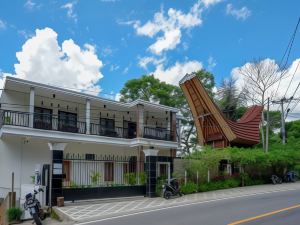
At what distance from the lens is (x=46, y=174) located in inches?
589

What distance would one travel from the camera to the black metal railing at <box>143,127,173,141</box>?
84.4 feet

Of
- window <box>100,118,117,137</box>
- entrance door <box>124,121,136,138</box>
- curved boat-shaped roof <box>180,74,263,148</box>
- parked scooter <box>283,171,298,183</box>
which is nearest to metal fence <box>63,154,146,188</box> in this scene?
window <box>100,118,117,137</box>

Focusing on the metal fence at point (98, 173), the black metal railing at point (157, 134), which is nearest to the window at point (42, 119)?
the metal fence at point (98, 173)

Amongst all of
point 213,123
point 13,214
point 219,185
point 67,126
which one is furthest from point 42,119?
point 213,123

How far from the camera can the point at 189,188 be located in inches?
760

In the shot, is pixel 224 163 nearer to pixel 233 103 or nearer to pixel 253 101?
pixel 253 101

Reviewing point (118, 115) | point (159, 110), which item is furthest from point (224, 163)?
point (118, 115)

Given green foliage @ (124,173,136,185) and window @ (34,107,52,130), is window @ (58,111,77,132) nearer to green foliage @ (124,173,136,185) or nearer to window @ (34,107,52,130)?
window @ (34,107,52,130)

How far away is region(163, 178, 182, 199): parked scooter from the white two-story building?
96 cm

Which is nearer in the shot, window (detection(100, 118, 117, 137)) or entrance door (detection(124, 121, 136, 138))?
window (detection(100, 118, 117, 137))

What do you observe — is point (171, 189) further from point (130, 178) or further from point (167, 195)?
point (130, 178)

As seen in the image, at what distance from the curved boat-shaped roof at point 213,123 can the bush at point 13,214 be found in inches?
688

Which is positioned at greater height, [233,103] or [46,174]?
[233,103]

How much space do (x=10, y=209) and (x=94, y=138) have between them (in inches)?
353
